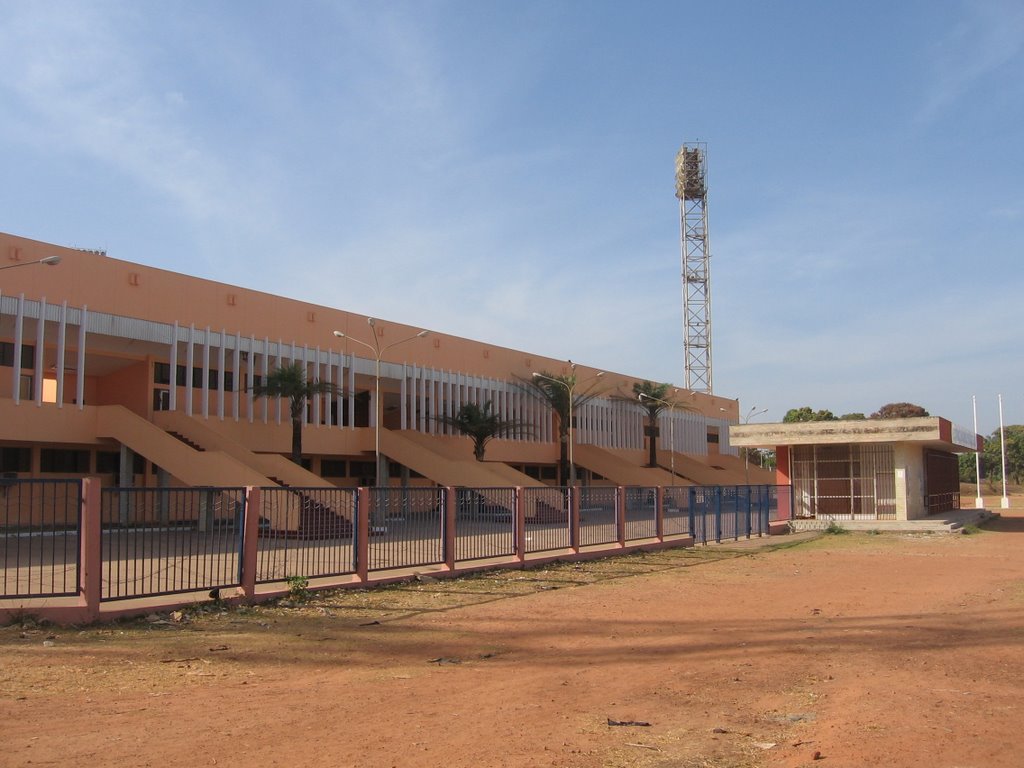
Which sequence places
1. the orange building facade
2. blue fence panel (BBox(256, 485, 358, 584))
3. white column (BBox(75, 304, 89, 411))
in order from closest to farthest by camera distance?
blue fence panel (BBox(256, 485, 358, 584))
the orange building facade
white column (BBox(75, 304, 89, 411))

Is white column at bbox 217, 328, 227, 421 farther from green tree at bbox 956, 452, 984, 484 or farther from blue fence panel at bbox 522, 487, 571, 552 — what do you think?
green tree at bbox 956, 452, 984, 484

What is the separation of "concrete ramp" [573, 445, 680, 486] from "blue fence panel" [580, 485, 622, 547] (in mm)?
28824

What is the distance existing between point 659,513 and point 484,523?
7.81 meters

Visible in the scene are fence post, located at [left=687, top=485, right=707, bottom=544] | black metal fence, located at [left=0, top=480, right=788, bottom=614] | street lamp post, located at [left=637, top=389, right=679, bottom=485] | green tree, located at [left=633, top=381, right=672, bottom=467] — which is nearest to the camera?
black metal fence, located at [left=0, top=480, right=788, bottom=614]

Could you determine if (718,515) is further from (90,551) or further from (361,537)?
(90,551)

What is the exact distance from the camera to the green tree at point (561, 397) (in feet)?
165

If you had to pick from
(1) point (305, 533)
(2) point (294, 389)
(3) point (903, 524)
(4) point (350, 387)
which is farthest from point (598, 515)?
(4) point (350, 387)

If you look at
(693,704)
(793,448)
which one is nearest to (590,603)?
(693,704)

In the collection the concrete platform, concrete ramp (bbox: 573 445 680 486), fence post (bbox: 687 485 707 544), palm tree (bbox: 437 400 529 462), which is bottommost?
the concrete platform

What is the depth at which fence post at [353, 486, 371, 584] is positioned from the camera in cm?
1452

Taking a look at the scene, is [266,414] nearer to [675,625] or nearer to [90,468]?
[90,468]

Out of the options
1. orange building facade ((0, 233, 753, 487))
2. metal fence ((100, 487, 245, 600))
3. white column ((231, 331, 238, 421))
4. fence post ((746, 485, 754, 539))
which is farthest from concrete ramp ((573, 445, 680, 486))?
metal fence ((100, 487, 245, 600))

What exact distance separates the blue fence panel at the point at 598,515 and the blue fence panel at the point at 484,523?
2.66m

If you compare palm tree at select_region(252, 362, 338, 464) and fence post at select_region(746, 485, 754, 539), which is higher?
palm tree at select_region(252, 362, 338, 464)
